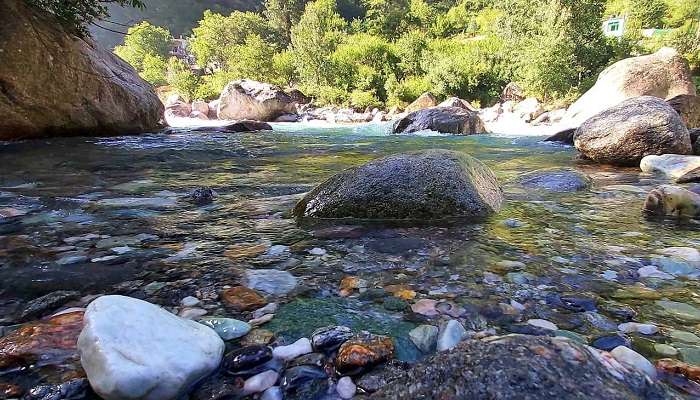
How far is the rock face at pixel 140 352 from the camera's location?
102cm

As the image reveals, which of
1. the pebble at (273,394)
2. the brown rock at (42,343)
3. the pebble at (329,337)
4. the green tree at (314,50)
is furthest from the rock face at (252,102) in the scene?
the pebble at (273,394)

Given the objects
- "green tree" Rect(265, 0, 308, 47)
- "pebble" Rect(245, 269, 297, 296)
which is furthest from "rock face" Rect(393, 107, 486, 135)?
"green tree" Rect(265, 0, 308, 47)

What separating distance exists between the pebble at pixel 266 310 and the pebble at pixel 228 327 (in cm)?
8

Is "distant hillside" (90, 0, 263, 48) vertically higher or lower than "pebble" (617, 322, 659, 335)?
higher

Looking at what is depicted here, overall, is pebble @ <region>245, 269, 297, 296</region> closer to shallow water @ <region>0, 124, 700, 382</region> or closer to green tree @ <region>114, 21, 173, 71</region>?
shallow water @ <region>0, 124, 700, 382</region>

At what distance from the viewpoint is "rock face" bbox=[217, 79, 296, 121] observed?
29031 millimetres

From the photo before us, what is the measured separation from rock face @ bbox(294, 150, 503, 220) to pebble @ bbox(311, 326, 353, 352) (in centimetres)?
160

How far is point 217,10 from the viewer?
7525cm

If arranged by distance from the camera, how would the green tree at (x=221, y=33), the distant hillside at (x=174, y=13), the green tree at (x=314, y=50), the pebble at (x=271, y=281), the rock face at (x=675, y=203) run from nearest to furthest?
the pebble at (x=271, y=281)
the rock face at (x=675, y=203)
the green tree at (x=314, y=50)
the green tree at (x=221, y=33)
the distant hillside at (x=174, y=13)

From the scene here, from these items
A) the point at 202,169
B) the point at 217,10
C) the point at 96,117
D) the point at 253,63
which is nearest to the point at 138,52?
the point at 217,10

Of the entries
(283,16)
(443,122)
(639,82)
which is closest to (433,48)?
(639,82)

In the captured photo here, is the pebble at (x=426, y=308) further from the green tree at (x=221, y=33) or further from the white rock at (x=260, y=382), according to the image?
the green tree at (x=221, y=33)

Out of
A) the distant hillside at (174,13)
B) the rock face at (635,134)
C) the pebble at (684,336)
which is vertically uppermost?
the distant hillside at (174,13)

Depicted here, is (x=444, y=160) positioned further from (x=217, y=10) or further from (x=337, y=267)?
(x=217, y=10)
